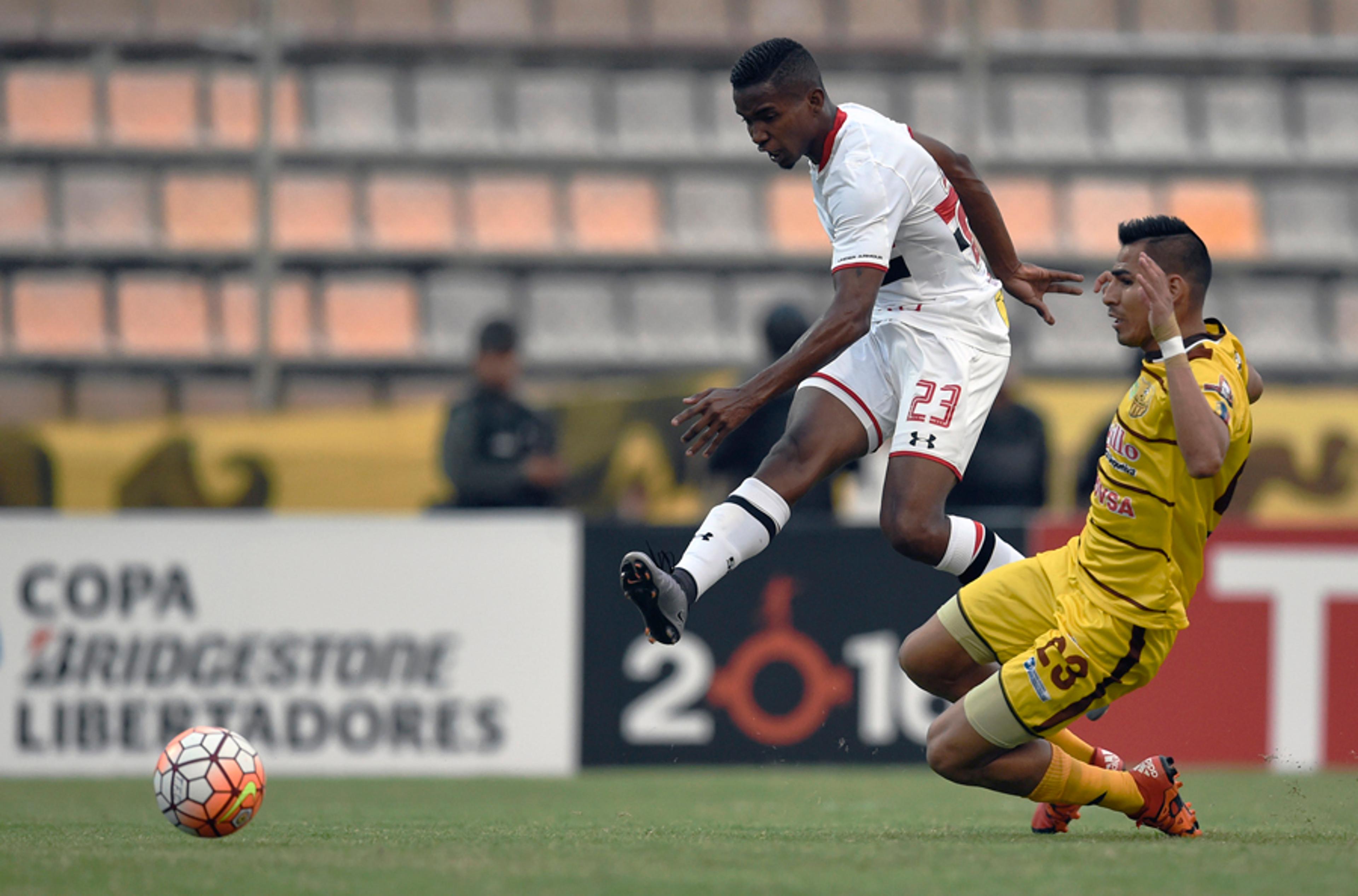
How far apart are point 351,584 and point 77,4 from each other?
7155mm

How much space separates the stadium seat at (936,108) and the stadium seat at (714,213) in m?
1.56

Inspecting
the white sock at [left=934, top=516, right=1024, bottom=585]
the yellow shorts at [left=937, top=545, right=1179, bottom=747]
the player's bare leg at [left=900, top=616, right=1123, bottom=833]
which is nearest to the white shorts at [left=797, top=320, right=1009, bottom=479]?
the white sock at [left=934, top=516, right=1024, bottom=585]

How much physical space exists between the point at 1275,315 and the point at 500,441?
25.4ft

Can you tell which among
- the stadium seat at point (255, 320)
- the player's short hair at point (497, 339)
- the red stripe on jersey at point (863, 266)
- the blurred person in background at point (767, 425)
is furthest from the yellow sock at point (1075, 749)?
the stadium seat at point (255, 320)

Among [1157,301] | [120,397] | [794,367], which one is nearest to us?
[1157,301]

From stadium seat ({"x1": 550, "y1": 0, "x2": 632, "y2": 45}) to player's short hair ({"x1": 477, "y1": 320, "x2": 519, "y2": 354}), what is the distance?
5.62 metres

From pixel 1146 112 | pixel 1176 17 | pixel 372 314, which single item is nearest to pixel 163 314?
pixel 372 314

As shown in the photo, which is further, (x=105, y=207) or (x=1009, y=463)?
(x=105, y=207)

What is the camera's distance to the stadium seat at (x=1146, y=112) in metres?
14.5

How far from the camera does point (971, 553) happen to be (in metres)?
5.68

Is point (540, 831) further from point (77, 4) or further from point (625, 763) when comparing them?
point (77, 4)

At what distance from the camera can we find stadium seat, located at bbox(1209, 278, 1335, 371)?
1409cm

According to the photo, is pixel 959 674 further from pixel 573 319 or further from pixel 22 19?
pixel 22 19

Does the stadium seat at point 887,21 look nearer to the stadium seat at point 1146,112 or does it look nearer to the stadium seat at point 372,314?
the stadium seat at point 1146,112
